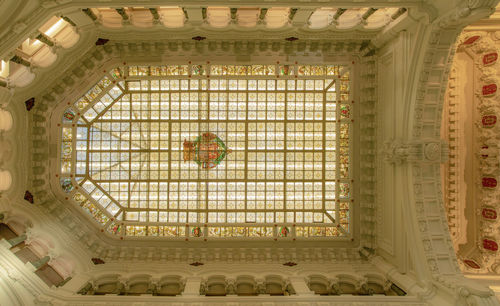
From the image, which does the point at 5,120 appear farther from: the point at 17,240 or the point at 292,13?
the point at 292,13

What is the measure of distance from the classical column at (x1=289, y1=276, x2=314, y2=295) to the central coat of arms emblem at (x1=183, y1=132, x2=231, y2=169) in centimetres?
643

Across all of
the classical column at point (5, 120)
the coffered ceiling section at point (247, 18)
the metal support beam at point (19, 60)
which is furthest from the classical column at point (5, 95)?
the coffered ceiling section at point (247, 18)

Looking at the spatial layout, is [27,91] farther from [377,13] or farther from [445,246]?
[445,246]

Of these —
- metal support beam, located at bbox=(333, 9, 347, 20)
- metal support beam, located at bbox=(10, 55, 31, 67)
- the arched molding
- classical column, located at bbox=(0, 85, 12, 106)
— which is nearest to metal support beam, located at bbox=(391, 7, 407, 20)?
the arched molding

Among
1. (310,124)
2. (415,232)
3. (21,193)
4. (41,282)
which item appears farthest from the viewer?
(310,124)

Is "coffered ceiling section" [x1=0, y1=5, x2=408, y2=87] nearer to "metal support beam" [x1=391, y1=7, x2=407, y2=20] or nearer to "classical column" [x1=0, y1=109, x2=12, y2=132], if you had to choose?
"metal support beam" [x1=391, y1=7, x2=407, y2=20]

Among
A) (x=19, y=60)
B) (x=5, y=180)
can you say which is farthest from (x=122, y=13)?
(x=5, y=180)

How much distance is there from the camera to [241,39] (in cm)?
1317

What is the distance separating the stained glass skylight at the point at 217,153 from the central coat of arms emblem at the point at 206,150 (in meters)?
0.05

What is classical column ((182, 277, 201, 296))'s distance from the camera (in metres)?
11.0

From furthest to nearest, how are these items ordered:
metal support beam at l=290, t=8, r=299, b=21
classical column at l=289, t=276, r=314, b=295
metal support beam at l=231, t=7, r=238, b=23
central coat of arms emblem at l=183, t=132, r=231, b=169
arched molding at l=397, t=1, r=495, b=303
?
1. central coat of arms emblem at l=183, t=132, r=231, b=169
2. metal support beam at l=231, t=7, r=238, b=23
3. metal support beam at l=290, t=8, r=299, b=21
4. classical column at l=289, t=276, r=314, b=295
5. arched molding at l=397, t=1, r=495, b=303

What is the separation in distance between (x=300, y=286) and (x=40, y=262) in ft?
32.2

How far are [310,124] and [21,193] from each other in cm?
1349

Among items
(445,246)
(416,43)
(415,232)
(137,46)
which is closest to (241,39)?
(137,46)
